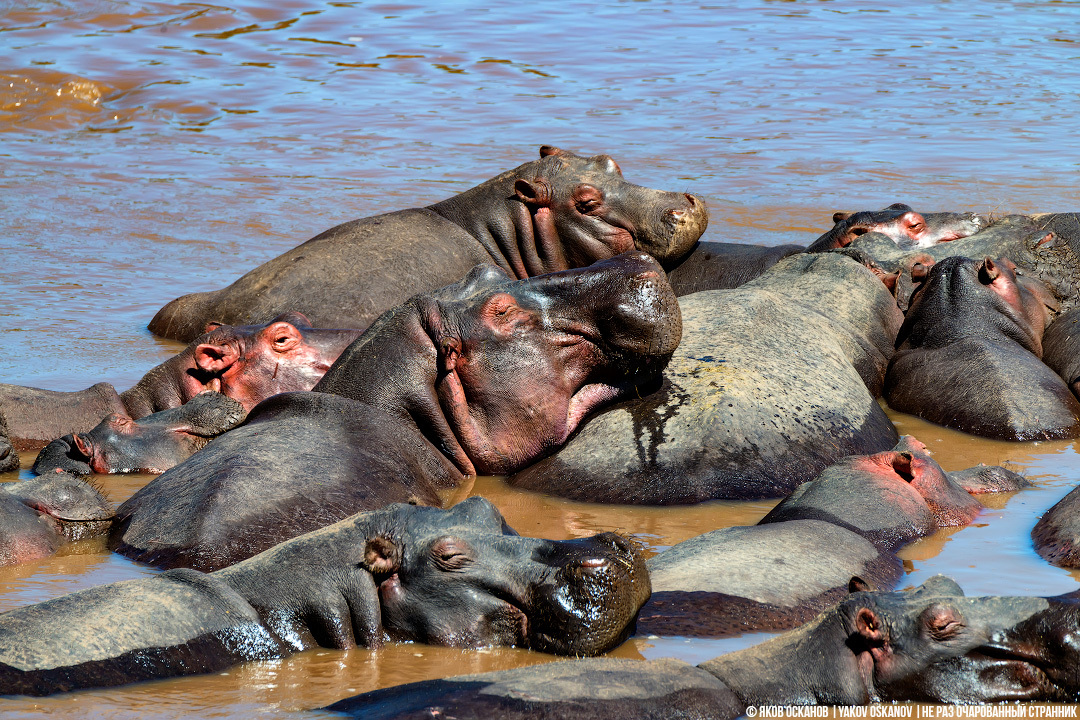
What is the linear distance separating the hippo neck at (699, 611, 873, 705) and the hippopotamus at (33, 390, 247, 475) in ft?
10.8

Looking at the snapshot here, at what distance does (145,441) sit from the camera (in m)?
6.54

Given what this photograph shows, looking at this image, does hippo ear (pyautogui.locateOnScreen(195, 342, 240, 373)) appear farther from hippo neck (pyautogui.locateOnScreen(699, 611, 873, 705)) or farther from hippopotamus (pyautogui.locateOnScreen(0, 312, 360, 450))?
hippo neck (pyautogui.locateOnScreen(699, 611, 873, 705))

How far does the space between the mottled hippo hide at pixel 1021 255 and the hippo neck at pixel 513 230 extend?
6.50 ft

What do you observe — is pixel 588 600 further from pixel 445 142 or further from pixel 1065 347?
pixel 445 142

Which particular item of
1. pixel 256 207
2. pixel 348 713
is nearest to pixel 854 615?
pixel 348 713

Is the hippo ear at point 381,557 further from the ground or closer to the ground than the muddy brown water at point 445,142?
further from the ground

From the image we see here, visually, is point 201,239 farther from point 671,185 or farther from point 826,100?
point 826,100

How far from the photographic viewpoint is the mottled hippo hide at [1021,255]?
344 inches

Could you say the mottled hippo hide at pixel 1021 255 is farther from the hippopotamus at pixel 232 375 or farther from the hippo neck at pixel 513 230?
the hippopotamus at pixel 232 375

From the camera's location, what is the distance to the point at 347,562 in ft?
14.3

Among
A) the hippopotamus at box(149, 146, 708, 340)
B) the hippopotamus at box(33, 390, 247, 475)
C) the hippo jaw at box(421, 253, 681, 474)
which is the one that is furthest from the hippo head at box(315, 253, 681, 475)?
the hippopotamus at box(149, 146, 708, 340)

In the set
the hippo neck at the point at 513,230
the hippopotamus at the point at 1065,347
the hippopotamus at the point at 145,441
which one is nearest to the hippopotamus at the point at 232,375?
the hippopotamus at the point at 145,441

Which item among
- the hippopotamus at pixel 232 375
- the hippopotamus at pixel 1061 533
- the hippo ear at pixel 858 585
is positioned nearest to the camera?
the hippo ear at pixel 858 585

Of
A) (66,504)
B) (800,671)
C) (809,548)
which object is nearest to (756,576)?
(809,548)
